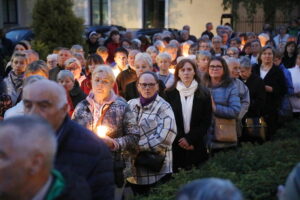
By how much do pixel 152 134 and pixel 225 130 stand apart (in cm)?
143

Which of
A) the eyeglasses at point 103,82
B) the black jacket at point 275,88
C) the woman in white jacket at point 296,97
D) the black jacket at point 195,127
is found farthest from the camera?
the woman in white jacket at point 296,97

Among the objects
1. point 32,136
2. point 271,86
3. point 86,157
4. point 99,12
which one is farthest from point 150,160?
point 99,12

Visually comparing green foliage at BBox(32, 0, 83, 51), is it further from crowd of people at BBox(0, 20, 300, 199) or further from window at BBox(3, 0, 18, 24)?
window at BBox(3, 0, 18, 24)

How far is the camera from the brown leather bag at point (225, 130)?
6.77 metres

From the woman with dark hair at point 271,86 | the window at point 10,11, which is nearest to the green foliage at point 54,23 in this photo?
the woman with dark hair at point 271,86

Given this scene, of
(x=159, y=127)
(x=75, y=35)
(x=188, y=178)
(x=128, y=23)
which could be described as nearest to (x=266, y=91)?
(x=159, y=127)

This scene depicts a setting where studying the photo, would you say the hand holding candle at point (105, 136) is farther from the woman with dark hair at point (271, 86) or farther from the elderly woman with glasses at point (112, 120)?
the woman with dark hair at point (271, 86)

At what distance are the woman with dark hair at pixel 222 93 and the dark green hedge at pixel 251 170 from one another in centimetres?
74

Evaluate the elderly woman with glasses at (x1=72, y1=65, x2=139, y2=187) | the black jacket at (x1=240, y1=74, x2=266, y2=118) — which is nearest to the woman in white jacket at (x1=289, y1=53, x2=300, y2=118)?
the black jacket at (x1=240, y1=74, x2=266, y2=118)

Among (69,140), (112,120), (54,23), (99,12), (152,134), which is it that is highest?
(99,12)

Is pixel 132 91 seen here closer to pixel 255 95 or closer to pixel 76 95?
pixel 76 95

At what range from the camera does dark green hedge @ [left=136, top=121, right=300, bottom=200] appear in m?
4.36

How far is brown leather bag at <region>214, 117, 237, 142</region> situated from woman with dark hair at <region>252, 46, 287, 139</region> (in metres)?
2.02

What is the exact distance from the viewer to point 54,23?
12125 mm
